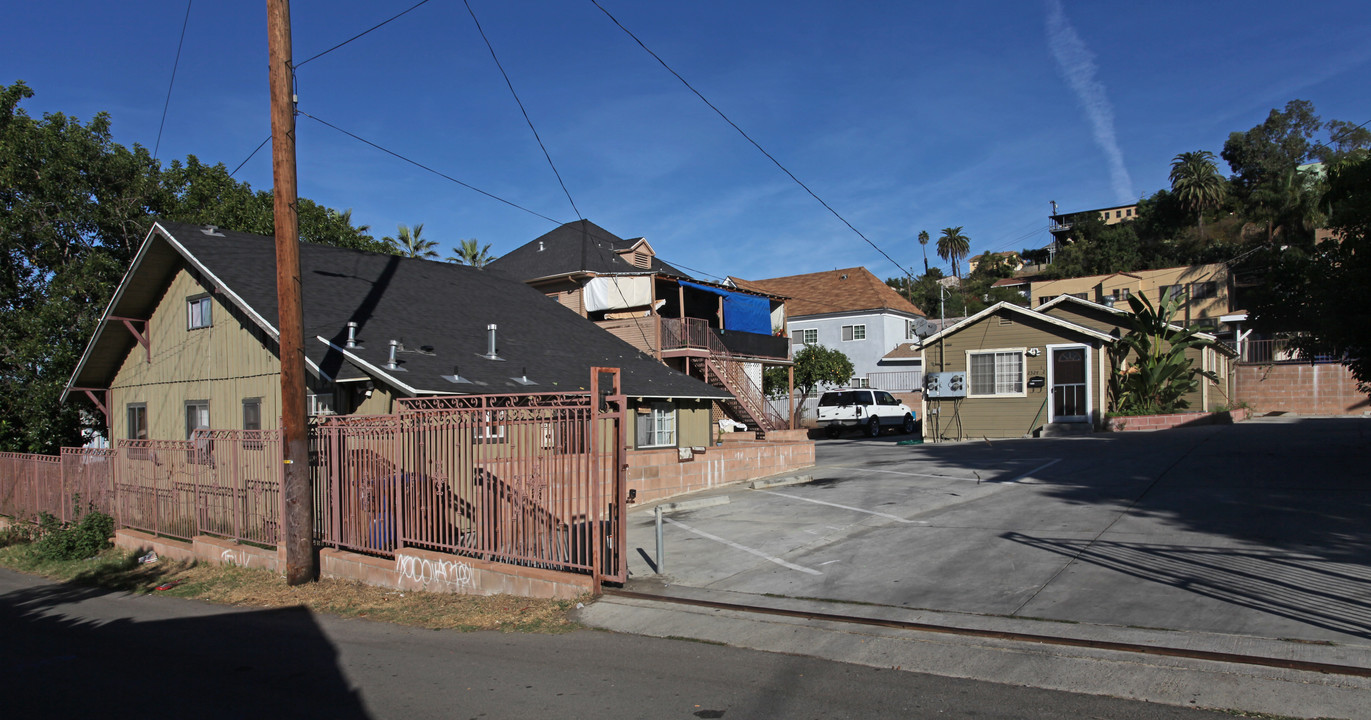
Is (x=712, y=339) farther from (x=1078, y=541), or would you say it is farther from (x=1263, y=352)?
(x=1263, y=352)

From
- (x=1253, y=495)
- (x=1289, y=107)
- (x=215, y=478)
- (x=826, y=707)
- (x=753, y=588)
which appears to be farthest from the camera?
(x=1289, y=107)

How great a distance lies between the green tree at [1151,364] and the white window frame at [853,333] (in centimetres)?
2063

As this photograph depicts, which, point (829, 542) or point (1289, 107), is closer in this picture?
point (829, 542)

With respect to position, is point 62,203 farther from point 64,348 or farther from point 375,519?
point 375,519

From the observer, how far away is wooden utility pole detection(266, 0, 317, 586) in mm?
10406

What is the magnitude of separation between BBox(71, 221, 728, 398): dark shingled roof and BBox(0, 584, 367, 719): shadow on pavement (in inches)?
211

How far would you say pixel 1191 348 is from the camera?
27.9 metres

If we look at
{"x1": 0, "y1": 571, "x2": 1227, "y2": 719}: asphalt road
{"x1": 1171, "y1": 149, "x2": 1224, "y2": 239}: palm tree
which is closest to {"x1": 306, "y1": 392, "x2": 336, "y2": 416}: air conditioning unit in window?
{"x1": 0, "y1": 571, "x2": 1227, "y2": 719}: asphalt road

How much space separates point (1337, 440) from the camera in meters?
18.8

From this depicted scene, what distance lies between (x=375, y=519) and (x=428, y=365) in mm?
5043

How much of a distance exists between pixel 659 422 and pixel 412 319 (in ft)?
21.8

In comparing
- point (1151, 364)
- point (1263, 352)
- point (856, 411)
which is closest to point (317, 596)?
point (1151, 364)

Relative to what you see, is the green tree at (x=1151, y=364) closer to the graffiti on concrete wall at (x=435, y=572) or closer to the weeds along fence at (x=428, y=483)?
the weeds along fence at (x=428, y=483)

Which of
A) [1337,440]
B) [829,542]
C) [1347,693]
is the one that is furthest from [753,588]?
[1337,440]
